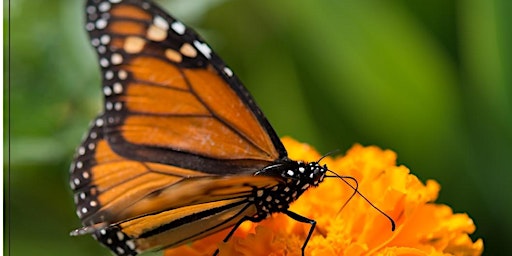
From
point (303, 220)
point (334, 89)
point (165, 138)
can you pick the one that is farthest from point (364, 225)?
point (334, 89)

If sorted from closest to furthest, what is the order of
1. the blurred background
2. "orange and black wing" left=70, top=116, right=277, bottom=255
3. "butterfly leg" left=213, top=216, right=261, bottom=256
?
1. "orange and black wing" left=70, top=116, right=277, bottom=255
2. "butterfly leg" left=213, top=216, right=261, bottom=256
3. the blurred background

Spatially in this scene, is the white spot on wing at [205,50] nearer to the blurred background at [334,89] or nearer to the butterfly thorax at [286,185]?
the butterfly thorax at [286,185]

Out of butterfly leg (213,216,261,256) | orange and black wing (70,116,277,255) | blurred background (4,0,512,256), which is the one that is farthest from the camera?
blurred background (4,0,512,256)

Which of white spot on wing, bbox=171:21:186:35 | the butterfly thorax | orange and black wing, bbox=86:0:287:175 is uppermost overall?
white spot on wing, bbox=171:21:186:35

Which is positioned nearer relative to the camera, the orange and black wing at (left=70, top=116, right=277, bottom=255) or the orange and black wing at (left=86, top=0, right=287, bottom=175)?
the orange and black wing at (left=70, top=116, right=277, bottom=255)

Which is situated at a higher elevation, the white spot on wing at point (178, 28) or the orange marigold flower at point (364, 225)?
the white spot on wing at point (178, 28)

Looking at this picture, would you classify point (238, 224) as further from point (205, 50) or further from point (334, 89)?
point (334, 89)

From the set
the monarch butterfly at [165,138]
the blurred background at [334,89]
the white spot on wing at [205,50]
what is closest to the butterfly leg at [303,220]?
the monarch butterfly at [165,138]

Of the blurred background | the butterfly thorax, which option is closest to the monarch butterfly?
the butterfly thorax

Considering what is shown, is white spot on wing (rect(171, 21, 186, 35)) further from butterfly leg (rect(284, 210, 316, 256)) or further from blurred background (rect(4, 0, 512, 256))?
blurred background (rect(4, 0, 512, 256))

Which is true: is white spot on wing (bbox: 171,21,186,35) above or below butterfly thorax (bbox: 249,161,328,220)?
above
